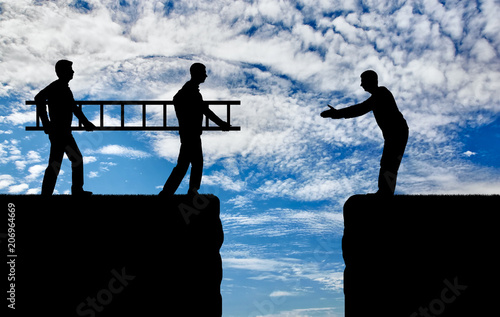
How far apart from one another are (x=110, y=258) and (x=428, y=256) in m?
4.45

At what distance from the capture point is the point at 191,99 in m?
7.63

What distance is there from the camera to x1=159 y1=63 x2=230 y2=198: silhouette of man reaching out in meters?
7.56

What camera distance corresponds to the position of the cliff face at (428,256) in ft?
22.2

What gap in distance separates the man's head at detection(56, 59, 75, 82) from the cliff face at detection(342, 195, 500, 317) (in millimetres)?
5063

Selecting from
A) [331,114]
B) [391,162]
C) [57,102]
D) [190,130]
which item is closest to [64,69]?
[57,102]

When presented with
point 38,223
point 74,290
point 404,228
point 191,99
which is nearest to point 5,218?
point 38,223

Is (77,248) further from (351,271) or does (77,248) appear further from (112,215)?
(351,271)

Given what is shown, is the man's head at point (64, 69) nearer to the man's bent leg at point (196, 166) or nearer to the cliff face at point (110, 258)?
the cliff face at point (110, 258)

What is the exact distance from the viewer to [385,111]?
24.6 ft

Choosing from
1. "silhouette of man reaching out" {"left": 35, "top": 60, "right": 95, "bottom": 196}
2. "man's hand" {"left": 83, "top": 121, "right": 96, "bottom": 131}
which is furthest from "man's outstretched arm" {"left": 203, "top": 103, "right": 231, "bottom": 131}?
"silhouette of man reaching out" {"left": 35, "top": 60, "right": 95, "bottom": 196}

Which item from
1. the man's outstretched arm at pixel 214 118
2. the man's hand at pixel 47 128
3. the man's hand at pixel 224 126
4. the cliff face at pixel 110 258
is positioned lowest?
the cliff face at pixel 110 258

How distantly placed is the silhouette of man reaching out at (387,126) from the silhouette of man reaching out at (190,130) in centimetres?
257

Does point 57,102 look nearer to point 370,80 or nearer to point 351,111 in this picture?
point 351,111

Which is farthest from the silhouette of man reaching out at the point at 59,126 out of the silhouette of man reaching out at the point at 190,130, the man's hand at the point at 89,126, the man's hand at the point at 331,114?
the man's hand at the point at 331,114
